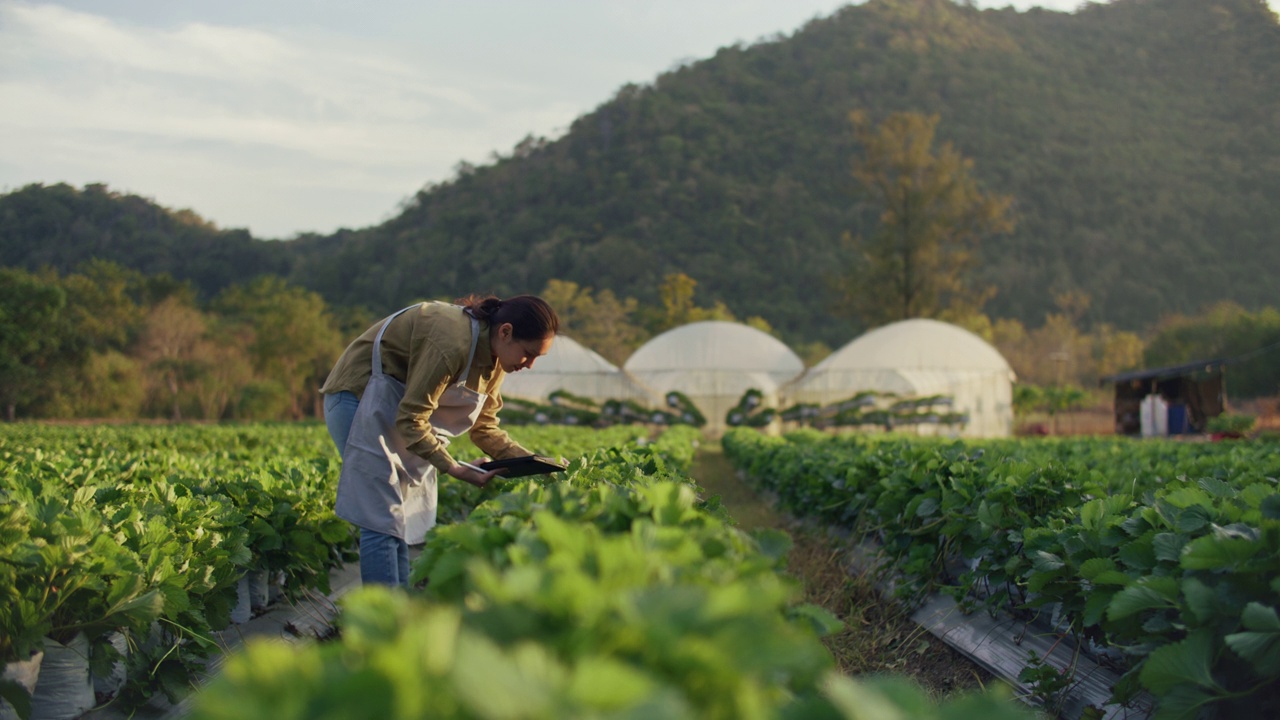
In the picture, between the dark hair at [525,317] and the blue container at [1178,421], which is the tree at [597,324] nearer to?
the blue container at [1178,421]

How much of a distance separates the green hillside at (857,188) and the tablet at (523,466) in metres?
44.0

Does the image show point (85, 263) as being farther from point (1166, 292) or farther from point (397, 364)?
point (1166, 292)

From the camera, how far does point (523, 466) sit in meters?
4.25

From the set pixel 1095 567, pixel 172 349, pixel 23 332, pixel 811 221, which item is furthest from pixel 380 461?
pixel 811 221

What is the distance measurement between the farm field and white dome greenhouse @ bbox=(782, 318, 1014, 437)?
24166 millimetres

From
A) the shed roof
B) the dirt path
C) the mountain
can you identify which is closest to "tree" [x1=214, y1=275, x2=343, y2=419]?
the mountain

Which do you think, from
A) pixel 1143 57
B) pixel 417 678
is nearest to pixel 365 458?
pixel 417 678

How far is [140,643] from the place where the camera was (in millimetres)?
3539

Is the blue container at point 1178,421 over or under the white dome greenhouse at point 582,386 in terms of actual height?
under

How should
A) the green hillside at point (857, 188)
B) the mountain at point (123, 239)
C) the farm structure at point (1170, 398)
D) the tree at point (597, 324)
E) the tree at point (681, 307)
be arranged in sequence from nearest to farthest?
1. the farm structure at point (1170, 398)
2. the tree at point (681, 307)
3. the tree at point (597, 324)
4. the mountain at point (123, 239)
5. the green hillside at point (857, 188)

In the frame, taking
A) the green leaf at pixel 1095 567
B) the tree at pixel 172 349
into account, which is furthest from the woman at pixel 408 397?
the tree at pixel 172 349

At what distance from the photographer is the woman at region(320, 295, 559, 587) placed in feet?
12.9

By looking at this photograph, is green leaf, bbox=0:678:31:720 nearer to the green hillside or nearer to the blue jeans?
the blue jeans

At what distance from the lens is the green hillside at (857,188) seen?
56.0m
